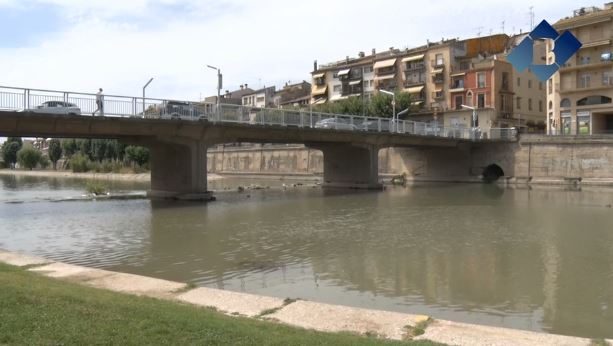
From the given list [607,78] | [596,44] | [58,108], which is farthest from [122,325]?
[607,78]

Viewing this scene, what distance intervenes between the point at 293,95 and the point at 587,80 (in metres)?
76.0

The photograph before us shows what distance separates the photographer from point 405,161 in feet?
260

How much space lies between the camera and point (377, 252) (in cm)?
1950

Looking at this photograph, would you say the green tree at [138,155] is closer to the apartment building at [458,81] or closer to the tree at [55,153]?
the apartment building at [458,81]

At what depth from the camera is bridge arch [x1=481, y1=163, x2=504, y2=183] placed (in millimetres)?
71000

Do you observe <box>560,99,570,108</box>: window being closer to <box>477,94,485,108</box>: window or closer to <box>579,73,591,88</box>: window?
<box>579,73,591,88</box>: window

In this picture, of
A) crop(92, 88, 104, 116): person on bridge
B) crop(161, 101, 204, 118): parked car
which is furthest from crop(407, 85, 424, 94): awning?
crop(92, 88, 104, 116): person on bridge

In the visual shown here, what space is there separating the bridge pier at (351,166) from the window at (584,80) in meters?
33.6

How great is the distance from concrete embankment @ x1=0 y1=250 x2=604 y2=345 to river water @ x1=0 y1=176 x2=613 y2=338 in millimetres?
2259

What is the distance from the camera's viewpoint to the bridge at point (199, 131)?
3419 centimetres

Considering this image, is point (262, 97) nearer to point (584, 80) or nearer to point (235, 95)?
point (235, 95)

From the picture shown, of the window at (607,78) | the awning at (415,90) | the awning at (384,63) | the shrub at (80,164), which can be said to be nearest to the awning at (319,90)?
the awning at (384,63)

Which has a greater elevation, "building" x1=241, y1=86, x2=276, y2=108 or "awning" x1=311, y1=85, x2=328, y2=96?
"building" x1=241, y1=86, x2=276, y2=108

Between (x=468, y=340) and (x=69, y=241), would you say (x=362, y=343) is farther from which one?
(x=69, y=241)
